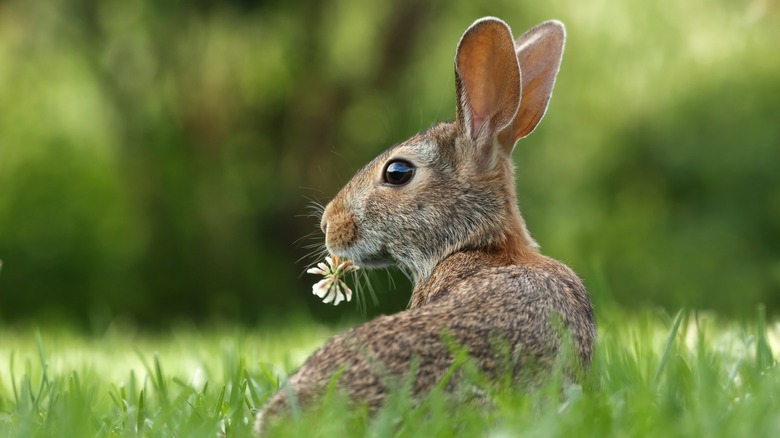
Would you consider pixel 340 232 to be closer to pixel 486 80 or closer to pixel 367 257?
pixel 367 257

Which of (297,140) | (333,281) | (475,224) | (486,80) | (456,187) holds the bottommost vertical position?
(333,281)

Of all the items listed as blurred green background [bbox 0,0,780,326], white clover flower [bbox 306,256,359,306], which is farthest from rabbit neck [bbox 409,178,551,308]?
blurred green background [bbox 0,0,780,326]

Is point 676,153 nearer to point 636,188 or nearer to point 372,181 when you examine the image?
point 636,188

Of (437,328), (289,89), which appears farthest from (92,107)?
(437,328)

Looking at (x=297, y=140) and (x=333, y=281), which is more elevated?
(x=297, y=140)

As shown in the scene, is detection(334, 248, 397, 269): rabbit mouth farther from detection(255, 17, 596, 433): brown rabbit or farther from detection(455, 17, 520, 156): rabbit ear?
detection(455, 17, 520, 156): rabbit ear

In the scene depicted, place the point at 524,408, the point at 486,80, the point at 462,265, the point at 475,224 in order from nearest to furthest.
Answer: the point at 524,408 → the point at 462,265 → the point at 475,224 → the point at 486,80

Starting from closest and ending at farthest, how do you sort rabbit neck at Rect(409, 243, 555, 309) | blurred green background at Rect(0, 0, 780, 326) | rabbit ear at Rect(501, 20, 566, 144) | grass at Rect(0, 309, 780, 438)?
grass at Rect(0, 309, 780, 438), rabbit neck at Rect(409, 243, 555, 309), rabbit ear at Rect(501, 20, 566, 144), blurred green background at Rect(0, 0, 780, 326)

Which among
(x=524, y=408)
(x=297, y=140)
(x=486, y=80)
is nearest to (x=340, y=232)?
(x=486, y=80)
